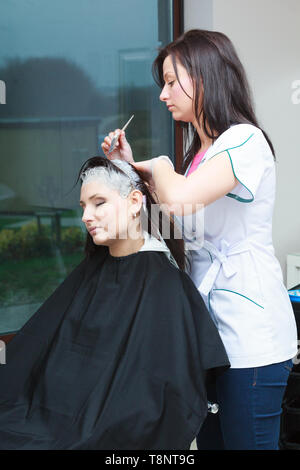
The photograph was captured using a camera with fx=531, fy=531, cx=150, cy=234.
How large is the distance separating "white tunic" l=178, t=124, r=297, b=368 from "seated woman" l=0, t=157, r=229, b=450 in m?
0.06

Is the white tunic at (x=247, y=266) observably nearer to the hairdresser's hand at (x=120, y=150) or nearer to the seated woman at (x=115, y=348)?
the seated woman at (x=115, y=348)

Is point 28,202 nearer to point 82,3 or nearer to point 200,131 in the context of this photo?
point 82,3

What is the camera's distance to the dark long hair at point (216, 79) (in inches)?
51.4

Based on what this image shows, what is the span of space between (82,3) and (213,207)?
1.91m

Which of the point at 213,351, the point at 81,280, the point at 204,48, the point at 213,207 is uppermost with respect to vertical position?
the point at 204,48

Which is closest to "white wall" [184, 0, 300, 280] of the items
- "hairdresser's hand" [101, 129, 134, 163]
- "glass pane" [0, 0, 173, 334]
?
"glass pane" [0, 0, 173, 334]

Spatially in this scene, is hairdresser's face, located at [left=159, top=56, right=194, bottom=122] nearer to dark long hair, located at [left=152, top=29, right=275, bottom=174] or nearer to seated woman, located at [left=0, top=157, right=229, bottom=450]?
dark long hair, located at [left=152, top=29, right=275, bottom=174]

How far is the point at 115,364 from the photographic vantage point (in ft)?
4.26

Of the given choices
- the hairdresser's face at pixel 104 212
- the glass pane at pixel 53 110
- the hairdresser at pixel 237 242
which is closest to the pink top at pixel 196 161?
the hairdresser at pixel 237 242

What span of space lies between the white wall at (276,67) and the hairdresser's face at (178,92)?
1.74 meters
